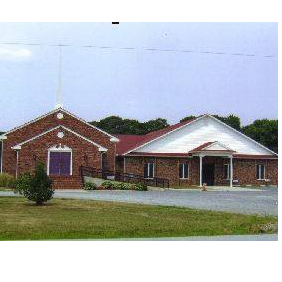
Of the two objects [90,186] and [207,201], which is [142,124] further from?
[207,201]

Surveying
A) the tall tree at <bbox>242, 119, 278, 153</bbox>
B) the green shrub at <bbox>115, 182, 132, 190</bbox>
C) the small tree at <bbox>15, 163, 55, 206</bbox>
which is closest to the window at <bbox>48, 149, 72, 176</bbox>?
the green shrub at <bbox>115, 182, 132, 190</bbox>

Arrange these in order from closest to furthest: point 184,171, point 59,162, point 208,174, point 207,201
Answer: point 207,201 < point 59,162 < point 184,171 < point 208,174

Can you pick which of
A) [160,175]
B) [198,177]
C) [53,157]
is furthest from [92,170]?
[198,177]

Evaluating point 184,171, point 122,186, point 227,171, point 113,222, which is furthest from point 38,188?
point 227,171

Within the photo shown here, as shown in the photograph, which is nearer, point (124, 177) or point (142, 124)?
point (124, 177)

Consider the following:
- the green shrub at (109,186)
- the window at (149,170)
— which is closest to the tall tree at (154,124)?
the window at (149,170)

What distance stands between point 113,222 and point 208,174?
25336 mm

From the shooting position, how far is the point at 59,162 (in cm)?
3306

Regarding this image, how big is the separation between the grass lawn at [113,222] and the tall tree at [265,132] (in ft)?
122

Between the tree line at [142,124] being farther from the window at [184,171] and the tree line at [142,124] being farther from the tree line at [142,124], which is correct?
the window at [184,171]

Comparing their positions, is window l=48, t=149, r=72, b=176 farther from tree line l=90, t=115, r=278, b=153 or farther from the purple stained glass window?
tree line l=90, t=115, r=278, b=153

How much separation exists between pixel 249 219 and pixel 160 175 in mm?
22604

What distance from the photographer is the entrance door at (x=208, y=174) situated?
3784 centimetres
